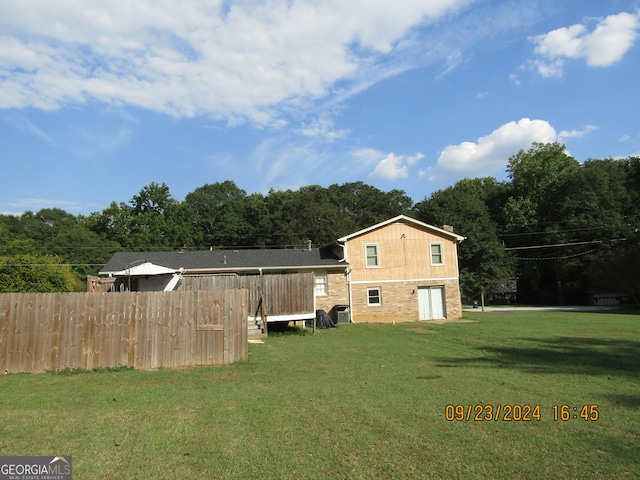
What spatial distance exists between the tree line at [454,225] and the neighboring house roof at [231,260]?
22.1ft

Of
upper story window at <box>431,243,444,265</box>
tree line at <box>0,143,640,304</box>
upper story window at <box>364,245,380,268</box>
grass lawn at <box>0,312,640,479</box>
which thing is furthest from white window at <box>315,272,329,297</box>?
tree line at <box>0,143,640,304</box>

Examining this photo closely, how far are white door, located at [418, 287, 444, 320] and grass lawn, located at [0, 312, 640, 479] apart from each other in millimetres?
16075

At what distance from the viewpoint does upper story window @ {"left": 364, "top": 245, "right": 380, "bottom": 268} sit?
27.1m

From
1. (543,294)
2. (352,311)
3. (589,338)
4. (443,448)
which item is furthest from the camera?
(543,294)

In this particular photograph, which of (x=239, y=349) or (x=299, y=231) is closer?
(x=239, y=349)

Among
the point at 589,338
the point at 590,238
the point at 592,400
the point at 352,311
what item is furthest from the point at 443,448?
the point at 590,238

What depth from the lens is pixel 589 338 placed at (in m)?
15.8

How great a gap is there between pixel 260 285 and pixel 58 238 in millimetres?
49761

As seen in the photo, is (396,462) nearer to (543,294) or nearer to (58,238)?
(543,294)

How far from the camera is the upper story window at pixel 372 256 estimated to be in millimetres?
27109

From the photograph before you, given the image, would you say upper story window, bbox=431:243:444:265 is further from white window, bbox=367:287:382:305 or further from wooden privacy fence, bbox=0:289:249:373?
wooden privacy fence, bbox=0:289:249:373

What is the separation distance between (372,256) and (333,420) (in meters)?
21.5

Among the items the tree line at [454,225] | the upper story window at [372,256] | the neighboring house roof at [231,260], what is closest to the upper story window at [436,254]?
the upper story window at [372,256]

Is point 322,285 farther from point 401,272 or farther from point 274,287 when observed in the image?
point 274,287
